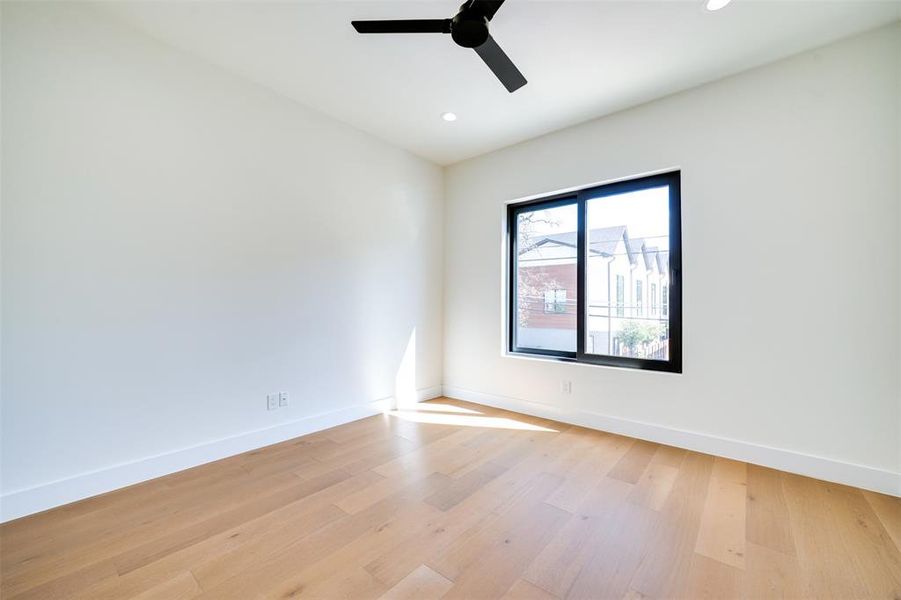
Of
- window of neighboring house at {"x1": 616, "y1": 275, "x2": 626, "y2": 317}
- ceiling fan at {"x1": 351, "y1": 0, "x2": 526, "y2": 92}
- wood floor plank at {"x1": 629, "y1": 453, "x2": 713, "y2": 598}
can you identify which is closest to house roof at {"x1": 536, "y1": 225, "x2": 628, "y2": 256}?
window of neighboring house at {"x1": 616, "y1": 275, "x2": 626, "y2": 317}

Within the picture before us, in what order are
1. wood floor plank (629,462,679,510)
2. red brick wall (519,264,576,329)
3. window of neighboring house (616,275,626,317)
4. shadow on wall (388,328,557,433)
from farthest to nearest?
red brick wall (519,264,576,329)
shadow on wall (388,328,557,433)
window of neighboring house (616,275,626,317)
wood floor plank (629,462,679,510)

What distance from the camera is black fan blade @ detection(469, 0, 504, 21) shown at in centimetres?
158

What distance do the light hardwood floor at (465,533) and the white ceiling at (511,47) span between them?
104 inches

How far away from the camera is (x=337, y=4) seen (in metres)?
1.96

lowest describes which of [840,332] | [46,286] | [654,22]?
[840,332]

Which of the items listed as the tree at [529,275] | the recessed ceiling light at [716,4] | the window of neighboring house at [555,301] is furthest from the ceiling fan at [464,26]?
the window of neighboring house at [555,301]

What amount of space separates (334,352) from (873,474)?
3633 mm

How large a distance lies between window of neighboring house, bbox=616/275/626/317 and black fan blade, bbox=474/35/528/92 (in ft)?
5.98

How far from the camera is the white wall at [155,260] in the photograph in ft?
6.12

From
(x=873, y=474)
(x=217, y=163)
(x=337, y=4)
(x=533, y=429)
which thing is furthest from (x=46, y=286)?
(x=873, y=474)

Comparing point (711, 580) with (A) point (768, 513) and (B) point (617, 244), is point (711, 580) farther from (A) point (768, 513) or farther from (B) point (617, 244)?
(B) point (617, 244)

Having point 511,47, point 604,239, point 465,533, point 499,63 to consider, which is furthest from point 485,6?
point 465,533

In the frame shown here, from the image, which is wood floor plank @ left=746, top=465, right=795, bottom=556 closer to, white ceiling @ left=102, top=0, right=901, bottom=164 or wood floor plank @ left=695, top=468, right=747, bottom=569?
wood floor plank @ left=695, top=468, right=747, bottom=569

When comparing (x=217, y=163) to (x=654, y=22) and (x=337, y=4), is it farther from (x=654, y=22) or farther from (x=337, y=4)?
(x=654, y=22)
